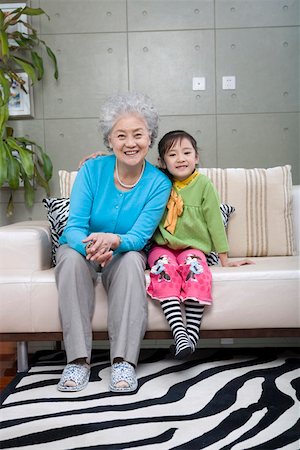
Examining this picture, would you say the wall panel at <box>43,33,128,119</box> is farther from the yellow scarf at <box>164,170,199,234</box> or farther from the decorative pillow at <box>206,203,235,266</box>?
the yellow scarf at <box>164,170,199,234</box>

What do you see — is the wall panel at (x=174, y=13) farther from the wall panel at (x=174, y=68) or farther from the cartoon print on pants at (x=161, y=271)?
the cartoon print on pants at (x=161, y=271)

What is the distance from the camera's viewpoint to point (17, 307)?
2.18 metres

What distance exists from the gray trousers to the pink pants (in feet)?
0.19

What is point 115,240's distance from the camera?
6.64 feet

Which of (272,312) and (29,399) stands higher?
(272,312)

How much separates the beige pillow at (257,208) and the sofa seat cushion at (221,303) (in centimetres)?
49

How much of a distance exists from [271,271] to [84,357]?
2.63 feet

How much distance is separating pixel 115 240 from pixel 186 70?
217 centimetres

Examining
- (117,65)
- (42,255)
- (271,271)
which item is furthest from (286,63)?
(42,255)

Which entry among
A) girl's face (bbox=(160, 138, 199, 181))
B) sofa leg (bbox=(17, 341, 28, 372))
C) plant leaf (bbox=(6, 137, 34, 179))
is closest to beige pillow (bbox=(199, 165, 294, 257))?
girl's face (bbox=(160, 138, 199, 181))

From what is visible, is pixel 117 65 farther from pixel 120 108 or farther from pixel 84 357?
pixel 84 357

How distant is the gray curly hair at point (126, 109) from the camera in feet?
7.27

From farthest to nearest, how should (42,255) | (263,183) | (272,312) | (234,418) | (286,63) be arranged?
(286,63) < (263,183) < (42,255) < (272,312) < (234,418)

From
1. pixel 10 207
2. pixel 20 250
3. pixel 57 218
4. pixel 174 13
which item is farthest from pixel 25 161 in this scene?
pixel 174 13
